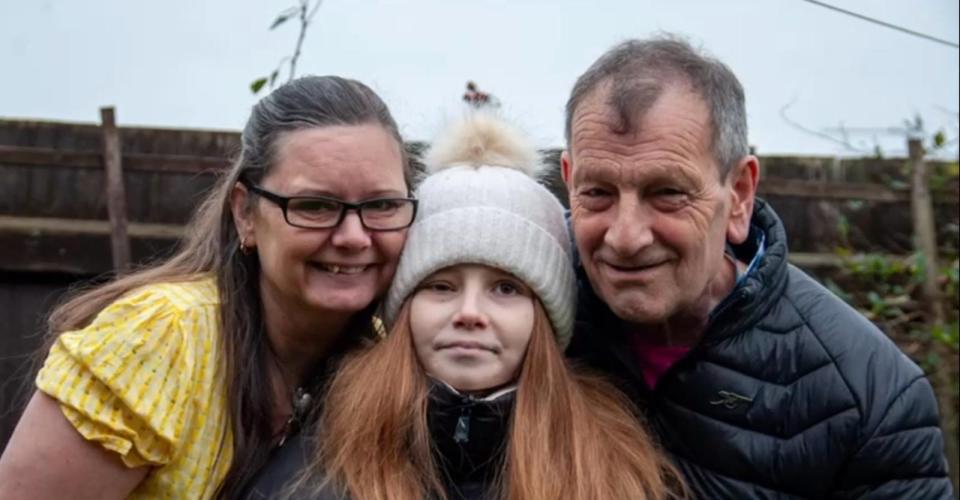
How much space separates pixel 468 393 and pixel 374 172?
18.4 inches

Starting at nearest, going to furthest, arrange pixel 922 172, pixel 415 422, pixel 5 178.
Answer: pixel 415 422 < pixel 5 178 < pixel 922 172

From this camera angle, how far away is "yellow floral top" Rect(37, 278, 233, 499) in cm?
262

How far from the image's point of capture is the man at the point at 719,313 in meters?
2.70

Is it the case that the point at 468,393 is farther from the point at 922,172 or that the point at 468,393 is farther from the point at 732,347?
the point at 922,172

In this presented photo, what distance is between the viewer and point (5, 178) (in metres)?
5.57

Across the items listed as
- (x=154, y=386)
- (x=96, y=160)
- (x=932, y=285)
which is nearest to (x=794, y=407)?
Answer: (x=154, y=386)

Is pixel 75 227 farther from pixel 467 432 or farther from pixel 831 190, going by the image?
pixel 467 432

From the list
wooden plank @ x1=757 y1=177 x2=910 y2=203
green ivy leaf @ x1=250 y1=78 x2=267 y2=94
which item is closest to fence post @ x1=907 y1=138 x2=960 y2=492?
wooden plank @ x1=757 y1=177 x2=910 y2=203

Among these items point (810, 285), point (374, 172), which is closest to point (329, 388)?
point (374, 172)

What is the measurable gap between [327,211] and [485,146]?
373 millimetres

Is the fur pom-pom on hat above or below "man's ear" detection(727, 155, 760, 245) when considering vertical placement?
above

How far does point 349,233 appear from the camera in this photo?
278 centimetres

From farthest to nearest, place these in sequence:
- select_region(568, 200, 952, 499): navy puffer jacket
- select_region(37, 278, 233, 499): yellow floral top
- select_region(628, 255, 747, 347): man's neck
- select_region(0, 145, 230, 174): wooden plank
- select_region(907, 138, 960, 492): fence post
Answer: select_region(907, 138, 960, 492): fence post, select_region(0, 145, 230, 174): wooden plank, select_region(628, 255, 747, 347): man's neck, select_region(568, 200, 952, 499): navy puffer jacket, select_region(37, 278, 233, 499): yellow floral top

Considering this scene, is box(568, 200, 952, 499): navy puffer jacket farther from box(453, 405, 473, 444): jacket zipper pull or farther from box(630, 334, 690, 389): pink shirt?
box(453, 405, 473, 444): jacket zipper pull
